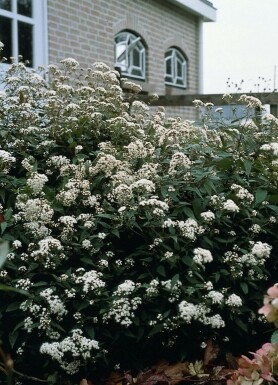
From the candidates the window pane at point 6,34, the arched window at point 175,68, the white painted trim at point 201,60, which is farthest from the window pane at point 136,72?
the window pane at point 6,34

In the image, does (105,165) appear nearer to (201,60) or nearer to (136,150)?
(136,150)

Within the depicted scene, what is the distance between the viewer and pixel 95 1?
367 inches

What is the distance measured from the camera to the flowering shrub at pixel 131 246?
2.63 metres

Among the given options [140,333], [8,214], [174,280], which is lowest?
[140,333]

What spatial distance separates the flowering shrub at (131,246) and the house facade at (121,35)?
183 inches

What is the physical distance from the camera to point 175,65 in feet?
42.3

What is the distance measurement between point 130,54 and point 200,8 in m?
2.84

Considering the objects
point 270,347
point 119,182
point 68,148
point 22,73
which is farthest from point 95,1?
point 270,347

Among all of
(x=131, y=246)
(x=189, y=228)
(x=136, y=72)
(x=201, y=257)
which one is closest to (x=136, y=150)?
(x=131, y=246)

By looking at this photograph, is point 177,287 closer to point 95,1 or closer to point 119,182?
point 119,182

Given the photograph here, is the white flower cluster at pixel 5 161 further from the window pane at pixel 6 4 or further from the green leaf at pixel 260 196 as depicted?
the window pane at pixel 6 4

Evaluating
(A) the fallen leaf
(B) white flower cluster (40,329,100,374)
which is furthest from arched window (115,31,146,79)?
(B) white flower cluster (40,329,100,374)

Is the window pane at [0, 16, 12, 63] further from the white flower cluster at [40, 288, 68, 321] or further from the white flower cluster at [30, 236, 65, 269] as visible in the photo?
the white flower cluster at [40, 288, 68, 321]

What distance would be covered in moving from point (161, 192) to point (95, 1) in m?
6.97
